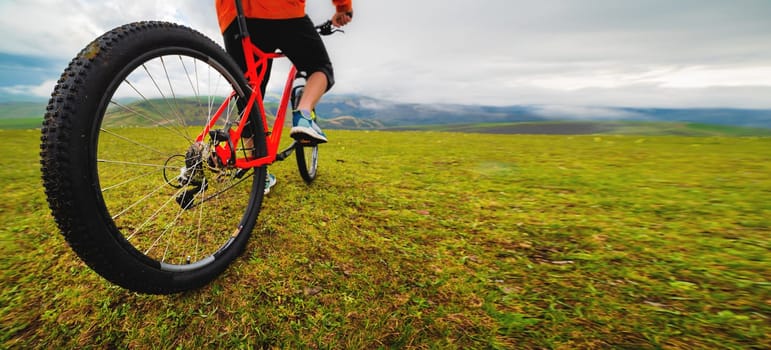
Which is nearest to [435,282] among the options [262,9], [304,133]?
[304,133]

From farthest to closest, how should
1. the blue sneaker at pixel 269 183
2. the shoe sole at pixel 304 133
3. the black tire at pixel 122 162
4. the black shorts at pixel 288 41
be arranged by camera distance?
the blue sneaker at pixel 269 183 < the shoe sole at pixel 304 133 < the black shorts at pixel 288 41 < the black tire at pixel 122 162

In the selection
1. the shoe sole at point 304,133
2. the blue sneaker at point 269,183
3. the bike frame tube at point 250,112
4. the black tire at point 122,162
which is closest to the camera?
the black tire at point 122,162

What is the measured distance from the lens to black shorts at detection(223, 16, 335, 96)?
2.58 metres

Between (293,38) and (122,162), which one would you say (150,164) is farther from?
(293,38)

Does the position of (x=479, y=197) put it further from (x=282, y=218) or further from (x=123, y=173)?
(x=123, y=173)

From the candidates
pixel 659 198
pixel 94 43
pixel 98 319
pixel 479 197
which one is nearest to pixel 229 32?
pixel 94 43

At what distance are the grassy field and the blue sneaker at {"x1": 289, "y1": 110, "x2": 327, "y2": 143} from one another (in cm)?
72

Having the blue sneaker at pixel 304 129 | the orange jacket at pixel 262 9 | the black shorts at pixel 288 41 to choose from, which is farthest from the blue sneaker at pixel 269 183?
the orange jacket at pixel 262 9

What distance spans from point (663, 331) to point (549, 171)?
4.27 meters

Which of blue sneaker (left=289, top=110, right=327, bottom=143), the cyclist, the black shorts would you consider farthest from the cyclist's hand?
blue sneaker (left=289, top=110, right=327, bottom=143)

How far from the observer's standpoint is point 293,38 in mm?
2715

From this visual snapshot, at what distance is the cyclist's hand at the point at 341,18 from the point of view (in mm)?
3207

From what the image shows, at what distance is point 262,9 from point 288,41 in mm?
328

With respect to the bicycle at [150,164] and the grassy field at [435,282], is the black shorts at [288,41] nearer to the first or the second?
the bicycle at [150,164]
